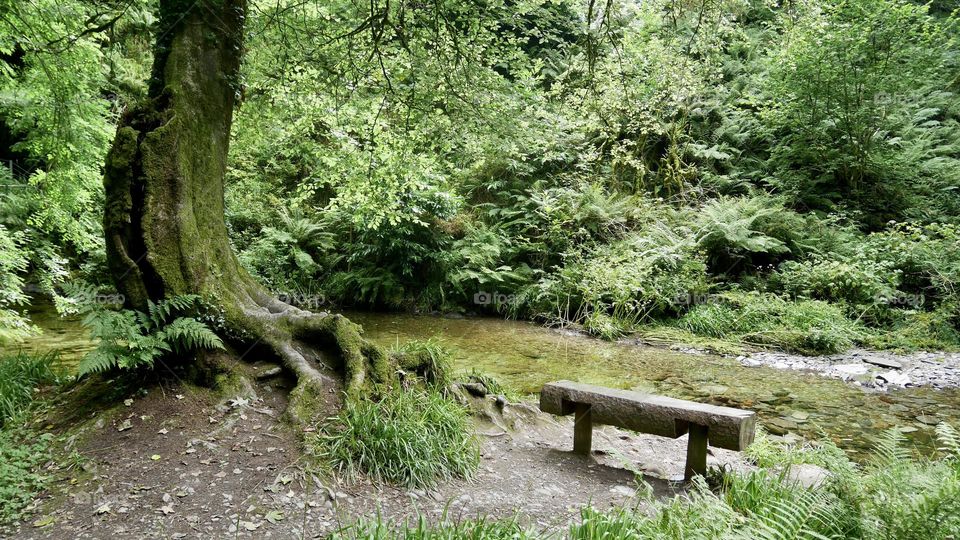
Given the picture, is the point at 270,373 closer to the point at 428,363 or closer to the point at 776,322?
the point at 428,363

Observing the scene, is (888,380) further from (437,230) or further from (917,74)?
(437,230)

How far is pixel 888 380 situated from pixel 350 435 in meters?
8.21

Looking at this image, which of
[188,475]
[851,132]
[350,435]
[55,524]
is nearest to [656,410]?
[350,435]

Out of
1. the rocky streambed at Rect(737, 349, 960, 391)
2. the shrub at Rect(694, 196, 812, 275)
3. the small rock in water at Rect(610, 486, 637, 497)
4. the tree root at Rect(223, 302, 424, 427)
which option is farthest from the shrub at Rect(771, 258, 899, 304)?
the tree root at Rect(223, 302, 424, 427)

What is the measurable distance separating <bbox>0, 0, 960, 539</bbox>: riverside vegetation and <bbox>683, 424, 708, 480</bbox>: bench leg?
249 mm

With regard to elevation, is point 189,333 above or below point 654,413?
above

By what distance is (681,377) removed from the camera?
8.13 metres

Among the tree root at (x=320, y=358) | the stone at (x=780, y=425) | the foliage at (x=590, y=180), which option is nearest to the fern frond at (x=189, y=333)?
the tree root at (x=320, y=358)

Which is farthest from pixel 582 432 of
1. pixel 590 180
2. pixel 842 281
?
pixel 590 180

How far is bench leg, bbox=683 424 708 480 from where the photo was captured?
419 centimetres

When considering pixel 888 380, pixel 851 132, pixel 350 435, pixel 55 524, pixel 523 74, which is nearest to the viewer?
pixel 55 524

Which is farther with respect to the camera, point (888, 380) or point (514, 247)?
point (514, 247)

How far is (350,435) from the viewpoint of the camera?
3.70 m

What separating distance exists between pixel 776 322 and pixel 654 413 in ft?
25.1
